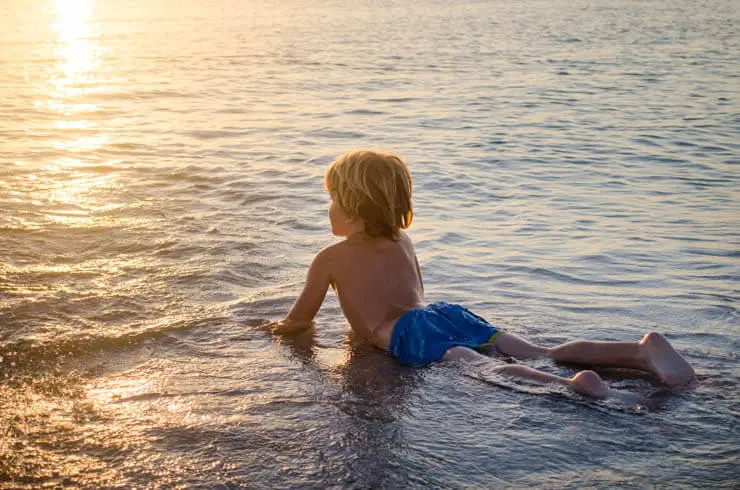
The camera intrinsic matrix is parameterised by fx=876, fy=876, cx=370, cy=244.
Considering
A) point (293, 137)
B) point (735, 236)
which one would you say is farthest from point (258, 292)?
point (293, 137)

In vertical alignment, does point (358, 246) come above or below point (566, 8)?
below

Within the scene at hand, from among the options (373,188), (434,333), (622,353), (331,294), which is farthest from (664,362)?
(331,294)

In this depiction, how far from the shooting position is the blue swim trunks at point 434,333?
435 centimetres

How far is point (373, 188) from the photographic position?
452 centimetres

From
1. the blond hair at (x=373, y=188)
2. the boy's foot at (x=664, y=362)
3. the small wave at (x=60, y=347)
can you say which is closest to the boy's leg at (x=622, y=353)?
the boy's foot at (x=664, y=362)

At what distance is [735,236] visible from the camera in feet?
22.2

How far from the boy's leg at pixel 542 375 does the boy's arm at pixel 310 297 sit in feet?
2.61

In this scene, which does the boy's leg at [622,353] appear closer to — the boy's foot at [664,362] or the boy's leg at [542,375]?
the boy's foot at [664,362]

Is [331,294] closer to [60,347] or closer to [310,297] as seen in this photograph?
[310,297]

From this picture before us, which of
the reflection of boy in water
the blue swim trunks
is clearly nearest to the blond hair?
the reflection of boy in water

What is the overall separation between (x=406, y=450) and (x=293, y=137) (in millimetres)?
7953

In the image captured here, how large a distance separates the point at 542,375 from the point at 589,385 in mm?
248

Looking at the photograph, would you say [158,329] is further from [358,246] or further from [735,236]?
[735,236]

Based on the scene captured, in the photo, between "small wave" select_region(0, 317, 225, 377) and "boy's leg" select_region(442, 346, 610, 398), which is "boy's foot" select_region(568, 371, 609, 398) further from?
"small wave" select_region(0, 317, 225, 377)
